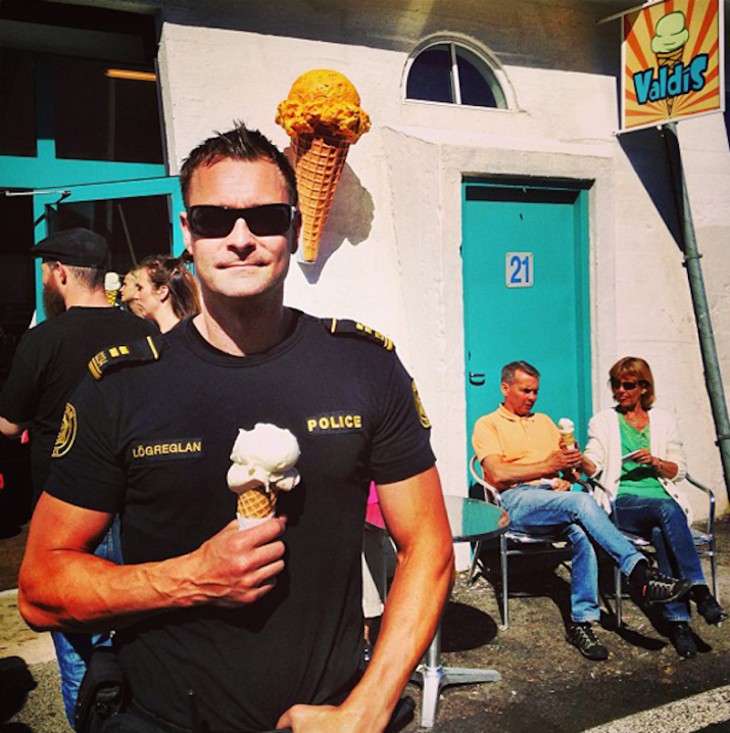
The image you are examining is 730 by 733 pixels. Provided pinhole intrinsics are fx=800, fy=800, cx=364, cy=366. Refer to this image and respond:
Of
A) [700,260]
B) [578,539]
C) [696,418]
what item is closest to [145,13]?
[578,539]

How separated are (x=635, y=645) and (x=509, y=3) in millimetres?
4985

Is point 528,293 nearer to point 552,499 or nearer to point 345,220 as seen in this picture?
point 345,220

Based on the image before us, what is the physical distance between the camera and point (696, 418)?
722 cm

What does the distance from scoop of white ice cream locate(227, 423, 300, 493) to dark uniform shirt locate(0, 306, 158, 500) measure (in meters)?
2.03

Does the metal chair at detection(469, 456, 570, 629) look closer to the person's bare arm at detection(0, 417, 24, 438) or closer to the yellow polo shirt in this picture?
the yellow polo shirt

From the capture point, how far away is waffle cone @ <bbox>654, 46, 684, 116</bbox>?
6.60 m

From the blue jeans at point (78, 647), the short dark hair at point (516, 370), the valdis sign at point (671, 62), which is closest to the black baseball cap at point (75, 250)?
the blue jeans at point (78, 647)

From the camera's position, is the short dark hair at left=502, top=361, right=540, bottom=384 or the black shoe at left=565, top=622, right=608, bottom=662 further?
the short dark hair at left=502, top=361, right=540, bottom=384

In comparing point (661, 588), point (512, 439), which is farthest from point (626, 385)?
point (661, 588)

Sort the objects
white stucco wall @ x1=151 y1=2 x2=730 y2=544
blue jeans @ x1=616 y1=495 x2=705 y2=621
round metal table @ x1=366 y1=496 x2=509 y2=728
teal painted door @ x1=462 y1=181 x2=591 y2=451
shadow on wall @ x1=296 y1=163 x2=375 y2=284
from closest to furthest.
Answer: round metal table @ x1=366 y1=496 x2=509 y2=728 → blue jeans @ x1=616 y1=495 x2=705 y2=621 → white stucco wall @ x1=151 y1=2 x2=730 y2=544 → shadow on wall @ x1=296 y1=163 x2=375 y2=284 → teal painted door @ x1=462 y1=181 x2=591 y2=451

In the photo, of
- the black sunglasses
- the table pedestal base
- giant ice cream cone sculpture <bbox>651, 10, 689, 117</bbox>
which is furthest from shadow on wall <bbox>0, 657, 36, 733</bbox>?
giant ice cream cone sculpture <bbox>651, 10, 689, 117</bbox>

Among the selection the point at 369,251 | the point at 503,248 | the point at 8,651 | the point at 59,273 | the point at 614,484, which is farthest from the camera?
the point at 503,248

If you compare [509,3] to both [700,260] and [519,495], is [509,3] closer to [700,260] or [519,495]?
[700,260]

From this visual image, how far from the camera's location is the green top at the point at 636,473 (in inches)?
209
